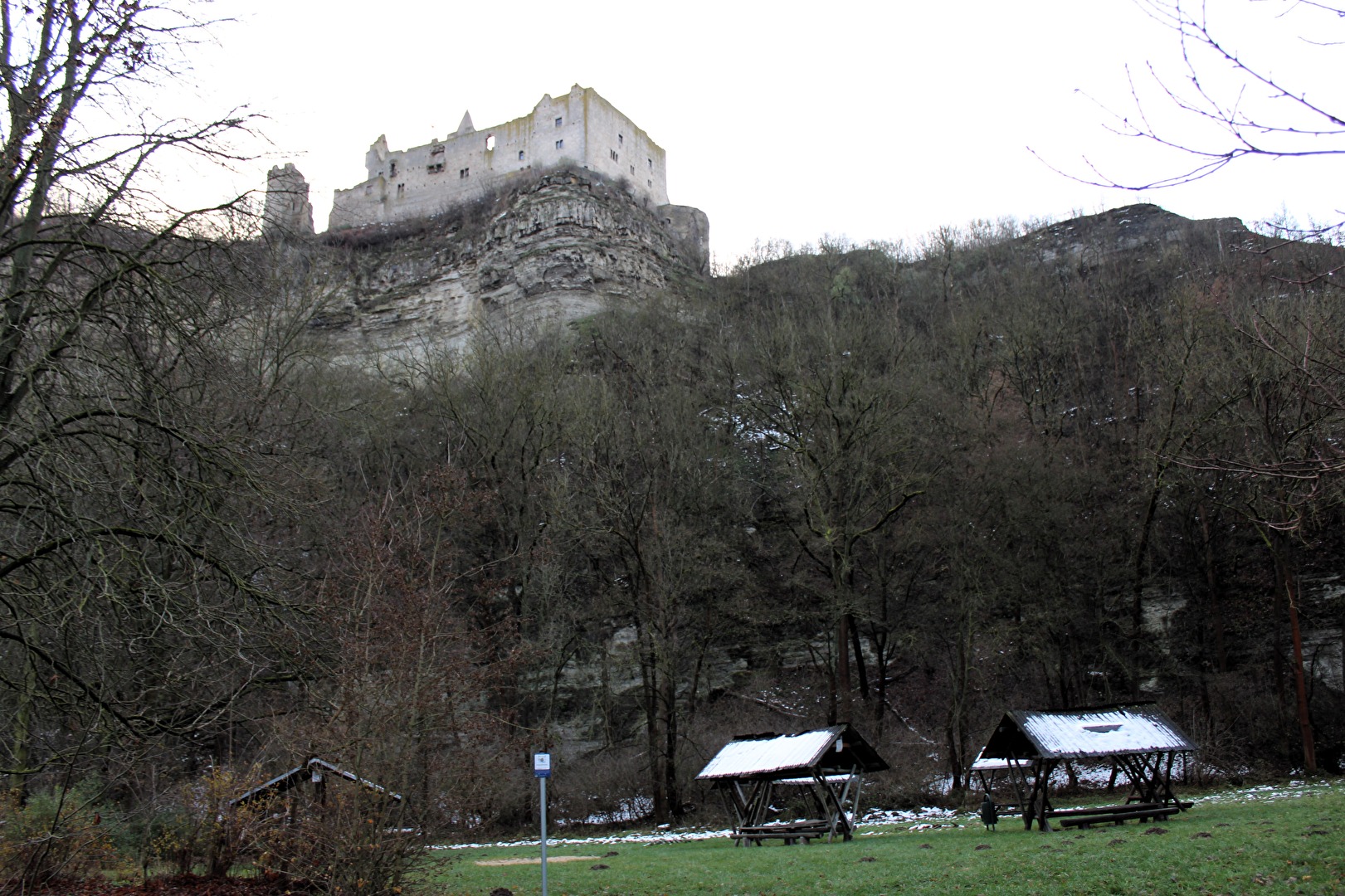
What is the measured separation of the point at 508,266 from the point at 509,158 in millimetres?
12277

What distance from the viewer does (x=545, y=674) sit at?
2734 cm

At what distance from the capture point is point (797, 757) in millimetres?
16016

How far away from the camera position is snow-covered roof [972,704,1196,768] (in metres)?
14.0

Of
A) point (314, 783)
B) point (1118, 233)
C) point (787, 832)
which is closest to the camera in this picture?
point (314, 783)

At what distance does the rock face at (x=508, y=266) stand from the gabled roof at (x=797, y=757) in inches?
1370

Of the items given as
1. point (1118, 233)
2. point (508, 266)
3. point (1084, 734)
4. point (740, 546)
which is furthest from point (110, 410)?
point (1118, 233)

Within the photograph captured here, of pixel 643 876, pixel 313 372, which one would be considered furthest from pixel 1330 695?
pixel 313 372

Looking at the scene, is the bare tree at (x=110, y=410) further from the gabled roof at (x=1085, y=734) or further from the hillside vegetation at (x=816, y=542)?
the gabled roof at (x=1085, y=734)

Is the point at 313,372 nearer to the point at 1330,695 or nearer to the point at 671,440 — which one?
the point at 671,440

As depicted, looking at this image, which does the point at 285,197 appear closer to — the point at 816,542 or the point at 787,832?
the point at 787,832

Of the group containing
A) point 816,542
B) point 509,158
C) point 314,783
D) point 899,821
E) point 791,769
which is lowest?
point 899,821

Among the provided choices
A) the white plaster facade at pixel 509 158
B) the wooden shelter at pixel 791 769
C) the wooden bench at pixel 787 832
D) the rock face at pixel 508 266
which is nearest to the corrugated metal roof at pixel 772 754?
the wooden shelter at pixel 791 769

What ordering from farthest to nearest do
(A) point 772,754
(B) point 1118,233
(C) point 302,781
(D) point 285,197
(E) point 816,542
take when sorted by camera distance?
(B) point 1118,233
(E) point 816,542
(A) point 772,754
(C) point 302,781
(D) point 285,197

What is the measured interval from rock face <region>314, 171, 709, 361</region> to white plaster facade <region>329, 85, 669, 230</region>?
3.18 m
